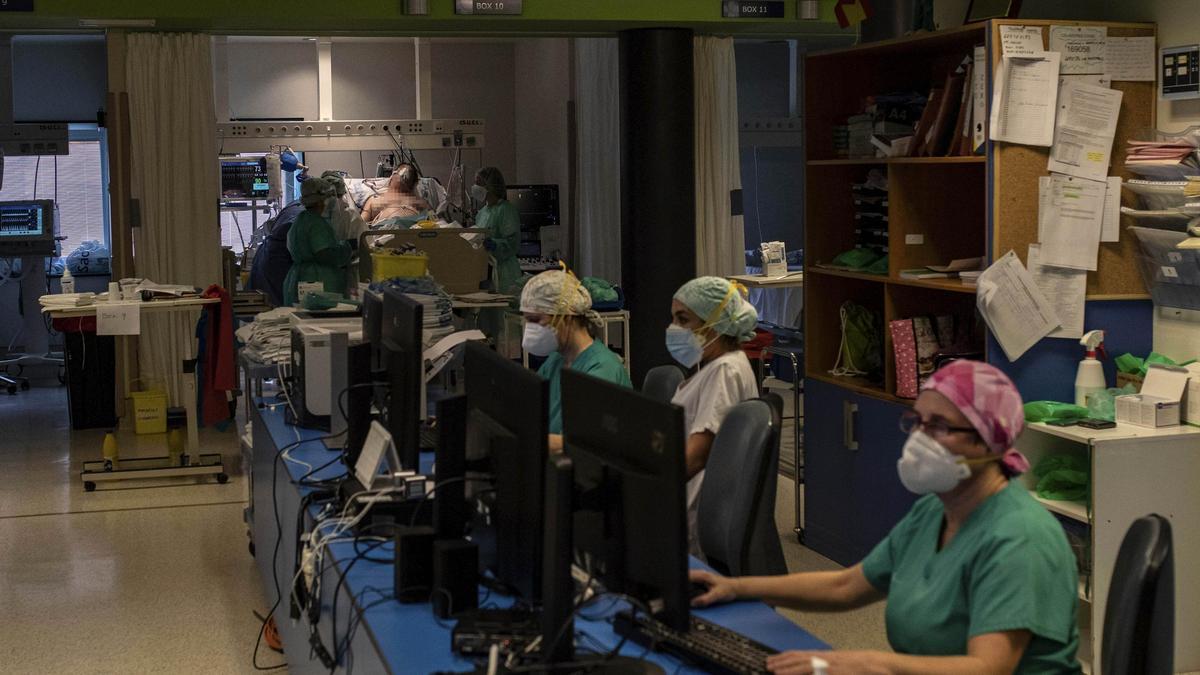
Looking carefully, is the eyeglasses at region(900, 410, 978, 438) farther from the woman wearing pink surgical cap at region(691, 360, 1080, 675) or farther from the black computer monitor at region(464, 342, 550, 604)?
the black computer monitor at region(464, 342, 550, 604)

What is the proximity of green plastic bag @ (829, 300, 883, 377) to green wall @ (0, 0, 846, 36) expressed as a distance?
11.6 feet

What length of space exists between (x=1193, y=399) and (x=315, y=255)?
5.93m

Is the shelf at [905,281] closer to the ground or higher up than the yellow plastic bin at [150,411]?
higher up

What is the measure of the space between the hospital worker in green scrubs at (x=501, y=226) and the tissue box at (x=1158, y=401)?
5829 mm

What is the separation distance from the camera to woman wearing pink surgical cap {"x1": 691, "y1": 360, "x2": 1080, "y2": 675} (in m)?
2.17

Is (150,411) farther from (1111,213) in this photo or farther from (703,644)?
(703,644)

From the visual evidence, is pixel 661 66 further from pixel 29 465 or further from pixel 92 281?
pixel 92 281

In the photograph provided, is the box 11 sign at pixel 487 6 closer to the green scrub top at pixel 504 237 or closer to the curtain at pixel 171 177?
the curtain at pixel 171 177

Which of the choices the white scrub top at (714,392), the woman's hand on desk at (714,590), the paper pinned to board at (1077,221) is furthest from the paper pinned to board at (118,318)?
the woman's hand on desk at (714,590)

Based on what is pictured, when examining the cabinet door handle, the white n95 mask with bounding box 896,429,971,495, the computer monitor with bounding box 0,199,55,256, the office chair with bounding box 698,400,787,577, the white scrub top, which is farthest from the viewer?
the computer monitor with bounding box 0,199,55,256

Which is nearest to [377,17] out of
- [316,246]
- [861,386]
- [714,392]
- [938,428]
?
[316,246]

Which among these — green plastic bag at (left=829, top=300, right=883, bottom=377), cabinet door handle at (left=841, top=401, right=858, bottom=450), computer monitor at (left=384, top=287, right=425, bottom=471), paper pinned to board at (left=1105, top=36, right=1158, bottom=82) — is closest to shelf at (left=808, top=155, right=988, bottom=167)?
paper pinned to board at (left=1105, top=36, right=1158, bottom=82)

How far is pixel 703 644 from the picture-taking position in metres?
2.33

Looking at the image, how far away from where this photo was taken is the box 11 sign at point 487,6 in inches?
325
